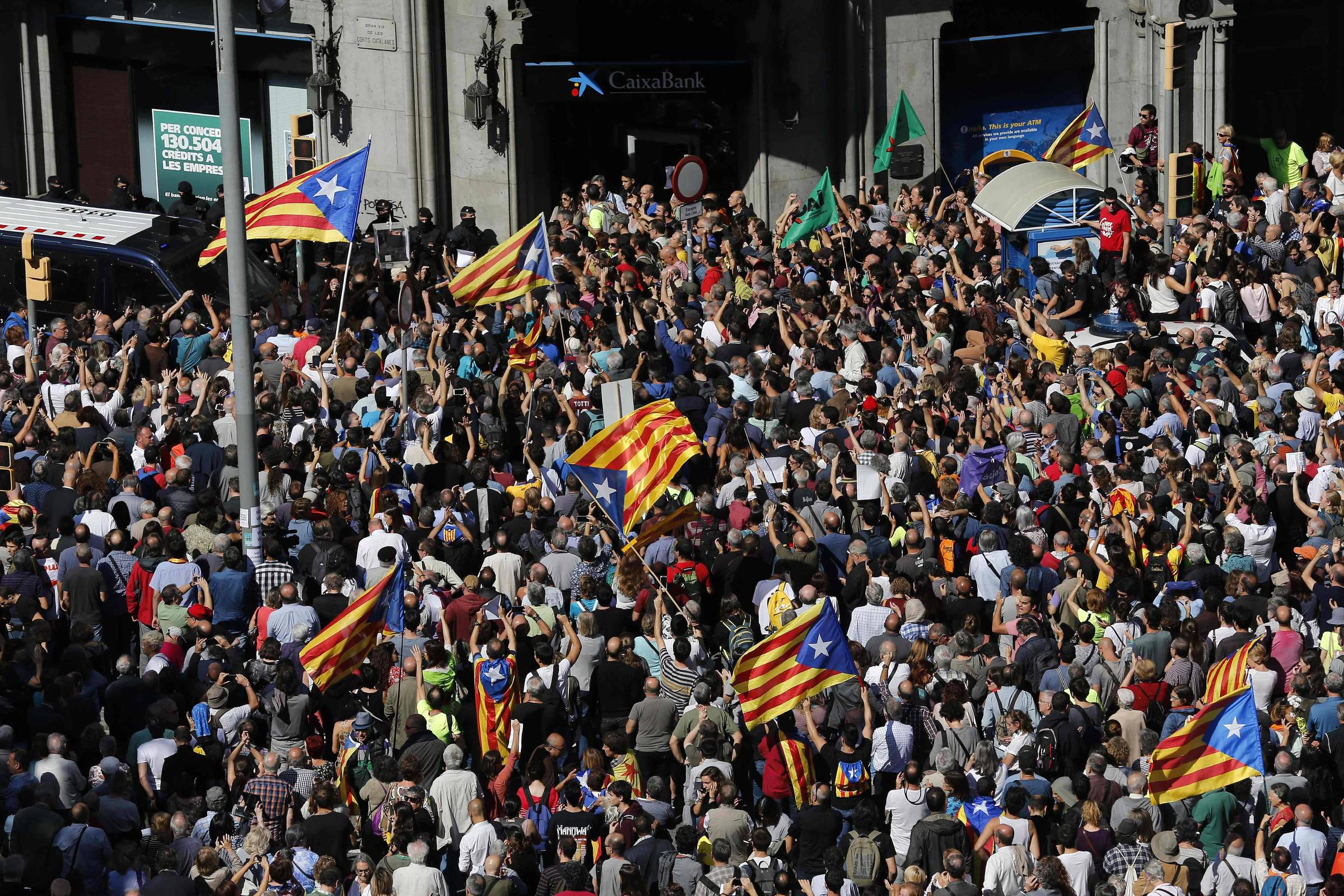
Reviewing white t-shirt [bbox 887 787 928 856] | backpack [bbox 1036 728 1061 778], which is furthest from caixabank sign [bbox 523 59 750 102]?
white t-shirt [bbox 887 787 928 856]

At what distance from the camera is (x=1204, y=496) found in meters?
18.7

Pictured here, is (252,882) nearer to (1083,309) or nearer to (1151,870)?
(1151,870)

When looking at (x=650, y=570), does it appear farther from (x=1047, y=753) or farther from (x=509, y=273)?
(x=509, y=273)

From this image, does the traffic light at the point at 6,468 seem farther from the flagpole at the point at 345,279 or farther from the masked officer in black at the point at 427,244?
the masked officer in black at the point at 427,244

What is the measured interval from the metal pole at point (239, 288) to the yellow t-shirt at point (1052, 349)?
8.49 metres

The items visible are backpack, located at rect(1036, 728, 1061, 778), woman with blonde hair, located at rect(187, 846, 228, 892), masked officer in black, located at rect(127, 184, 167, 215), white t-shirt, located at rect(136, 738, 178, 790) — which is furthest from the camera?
masked officer in black, located at rect(127, 184, 167, 215)

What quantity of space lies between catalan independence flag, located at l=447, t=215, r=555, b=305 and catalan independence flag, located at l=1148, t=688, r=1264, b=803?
9.39 m

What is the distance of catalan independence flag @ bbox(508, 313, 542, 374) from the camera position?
867 inches

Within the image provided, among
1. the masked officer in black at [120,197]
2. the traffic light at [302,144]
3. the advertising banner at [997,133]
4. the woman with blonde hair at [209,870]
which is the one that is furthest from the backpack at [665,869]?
the advertising banner at [997,133]

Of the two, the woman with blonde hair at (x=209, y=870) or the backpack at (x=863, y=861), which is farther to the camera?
the backpack at (x=863, y=861)

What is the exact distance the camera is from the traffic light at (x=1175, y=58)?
84.8 feet

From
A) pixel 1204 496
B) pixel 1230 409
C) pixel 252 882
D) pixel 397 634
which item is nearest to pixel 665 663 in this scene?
pixel 397 634

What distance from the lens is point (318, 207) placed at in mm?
21312

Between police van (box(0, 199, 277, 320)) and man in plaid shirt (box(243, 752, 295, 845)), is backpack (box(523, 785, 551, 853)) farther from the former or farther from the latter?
police van (box(0, 199, 277, 320))
